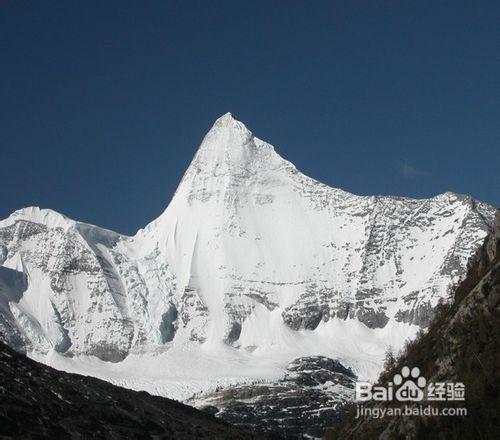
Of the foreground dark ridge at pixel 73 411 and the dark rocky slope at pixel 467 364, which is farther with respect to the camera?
the foreground dark ridge at pixel 73 411

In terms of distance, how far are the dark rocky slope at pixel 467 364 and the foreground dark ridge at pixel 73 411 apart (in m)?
53.0

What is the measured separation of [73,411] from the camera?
547 ft

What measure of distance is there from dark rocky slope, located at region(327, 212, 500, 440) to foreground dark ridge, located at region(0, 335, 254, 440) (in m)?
53.0

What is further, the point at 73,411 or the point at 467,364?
the point at 73,411

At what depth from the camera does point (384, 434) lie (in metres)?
108

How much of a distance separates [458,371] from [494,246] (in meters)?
21.1

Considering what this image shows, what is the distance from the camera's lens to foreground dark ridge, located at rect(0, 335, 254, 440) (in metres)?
154

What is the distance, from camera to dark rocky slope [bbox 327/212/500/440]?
99.3 meters

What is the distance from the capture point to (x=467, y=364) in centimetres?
10400

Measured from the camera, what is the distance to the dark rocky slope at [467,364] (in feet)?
326

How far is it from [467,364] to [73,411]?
8089cm

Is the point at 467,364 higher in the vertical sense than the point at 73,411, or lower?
higher

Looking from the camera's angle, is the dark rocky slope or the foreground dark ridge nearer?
the dark rocky slope

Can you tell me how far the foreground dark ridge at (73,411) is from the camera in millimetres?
154375
